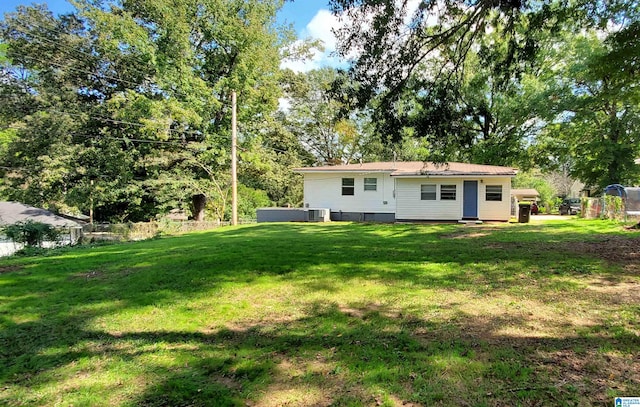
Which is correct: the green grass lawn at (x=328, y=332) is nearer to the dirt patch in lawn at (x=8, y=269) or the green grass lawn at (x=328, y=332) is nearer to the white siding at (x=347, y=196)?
the dirt patch in lawn at (x=8, y=269)

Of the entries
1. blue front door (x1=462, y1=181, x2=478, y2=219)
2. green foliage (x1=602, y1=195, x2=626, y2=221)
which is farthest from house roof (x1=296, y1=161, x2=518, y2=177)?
green foliage (x1=602, y1=195, x2=626, y2=221)

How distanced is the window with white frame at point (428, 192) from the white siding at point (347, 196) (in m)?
1.92

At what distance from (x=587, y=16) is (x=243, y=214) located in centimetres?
2507

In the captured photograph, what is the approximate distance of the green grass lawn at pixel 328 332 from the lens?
2730 mm

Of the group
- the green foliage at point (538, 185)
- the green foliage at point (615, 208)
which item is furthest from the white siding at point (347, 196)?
the green foliage at point (538, 185)

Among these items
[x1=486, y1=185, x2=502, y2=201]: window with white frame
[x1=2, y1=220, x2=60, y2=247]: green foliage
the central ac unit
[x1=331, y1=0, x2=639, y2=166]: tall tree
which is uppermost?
[x1=331, y1=0, x2=639, y2=166]: tall tree

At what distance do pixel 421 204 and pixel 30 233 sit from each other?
16603mm

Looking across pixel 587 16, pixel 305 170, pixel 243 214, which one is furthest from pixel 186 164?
pixel 587 16

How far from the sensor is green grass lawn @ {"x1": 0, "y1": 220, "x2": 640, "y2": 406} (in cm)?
273

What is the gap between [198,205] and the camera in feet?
84.4

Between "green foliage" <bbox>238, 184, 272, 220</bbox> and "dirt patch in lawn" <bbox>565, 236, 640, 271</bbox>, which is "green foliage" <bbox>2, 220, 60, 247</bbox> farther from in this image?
"dirt patch in lawn" <bbox>565, 236, 640, 271</bbox>

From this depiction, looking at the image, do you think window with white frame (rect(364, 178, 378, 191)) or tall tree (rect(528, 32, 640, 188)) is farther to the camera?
window with white frame (rect(364, 178, 378, 191))

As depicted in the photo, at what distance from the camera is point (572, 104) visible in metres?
19.0

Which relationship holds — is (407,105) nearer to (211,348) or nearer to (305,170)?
(211,348)
